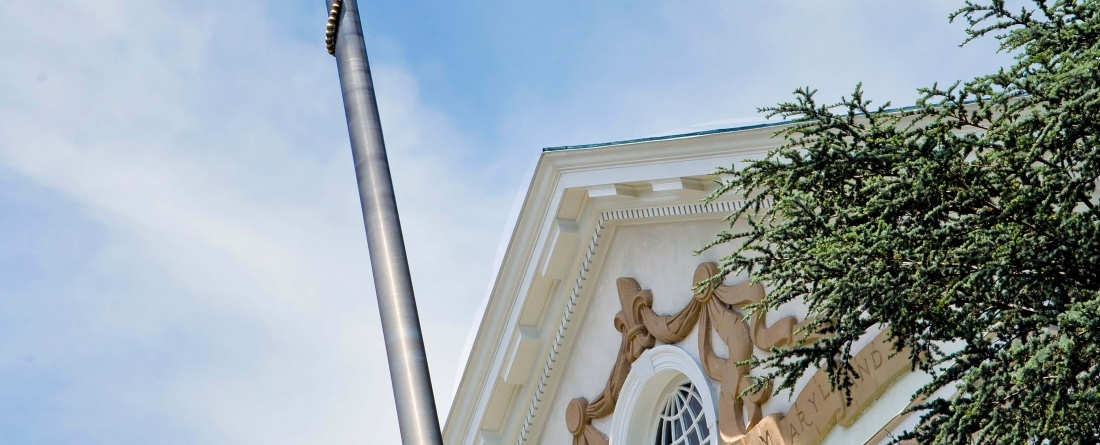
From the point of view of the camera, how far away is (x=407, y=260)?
17.2ft

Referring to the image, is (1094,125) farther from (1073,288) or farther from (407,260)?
(407,260)

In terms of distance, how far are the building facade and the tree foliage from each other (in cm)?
240

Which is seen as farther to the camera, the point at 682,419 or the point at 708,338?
the point at 682,419

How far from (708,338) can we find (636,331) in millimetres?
1153

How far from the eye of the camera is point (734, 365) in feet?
34.5

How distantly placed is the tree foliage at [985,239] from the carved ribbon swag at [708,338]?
8.91ft

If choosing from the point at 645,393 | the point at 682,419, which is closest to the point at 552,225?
the point at 645,393

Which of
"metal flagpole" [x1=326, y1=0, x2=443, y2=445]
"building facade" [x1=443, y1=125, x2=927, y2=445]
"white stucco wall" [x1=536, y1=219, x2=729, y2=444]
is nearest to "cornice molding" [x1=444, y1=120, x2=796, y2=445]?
"building facade" [x1=443, y1=125, x2=927, y2=445]

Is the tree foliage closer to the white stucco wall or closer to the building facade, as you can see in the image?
the building facade

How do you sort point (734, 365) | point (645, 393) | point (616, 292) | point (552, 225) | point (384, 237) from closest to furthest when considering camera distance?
point (384, 237), point (734, 365), point (645, 393), point (616, 292), point (552, 225)

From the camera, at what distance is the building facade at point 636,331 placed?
1016 cm

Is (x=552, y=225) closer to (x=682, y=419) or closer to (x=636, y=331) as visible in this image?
(x=636, y=331)

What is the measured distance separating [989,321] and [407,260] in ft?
9.76

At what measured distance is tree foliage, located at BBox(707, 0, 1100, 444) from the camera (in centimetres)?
606
